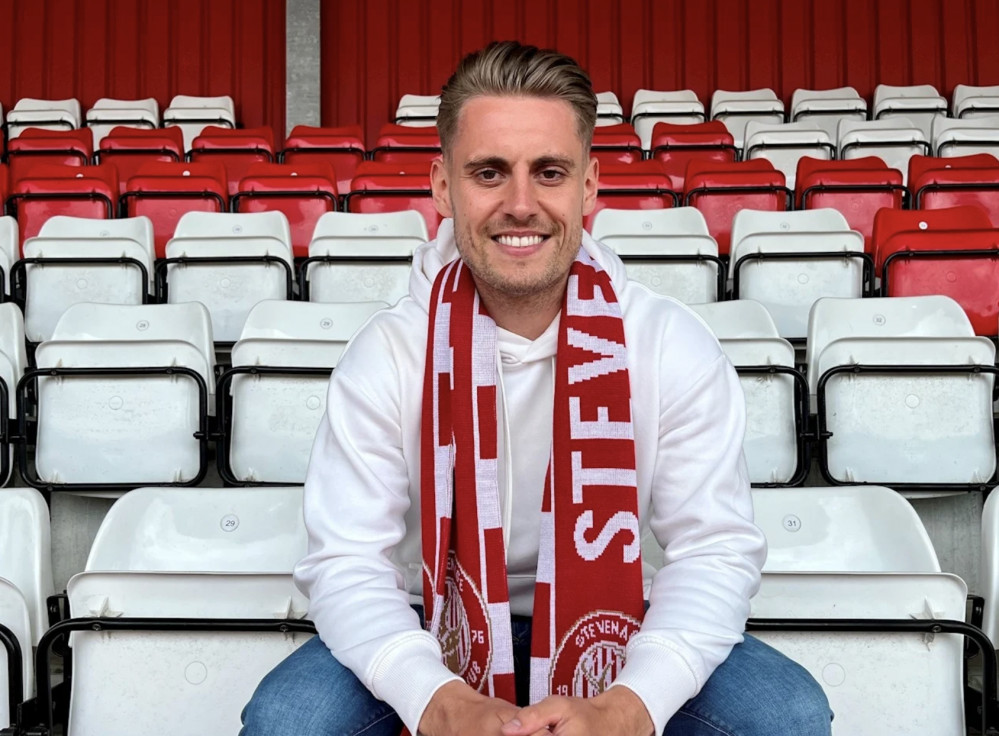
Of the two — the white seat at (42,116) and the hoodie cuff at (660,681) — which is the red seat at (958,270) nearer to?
the hoodie cuff at (660,681)

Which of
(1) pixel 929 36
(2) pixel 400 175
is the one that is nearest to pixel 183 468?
(2) pixel 400 175

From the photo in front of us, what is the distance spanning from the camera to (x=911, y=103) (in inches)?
276

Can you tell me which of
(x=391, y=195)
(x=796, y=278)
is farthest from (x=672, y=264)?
(x=391, y=195)

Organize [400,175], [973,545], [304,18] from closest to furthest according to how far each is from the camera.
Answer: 1. [973,545]
2. [400,175]
3. [304,18]

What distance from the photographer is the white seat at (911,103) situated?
6.82m

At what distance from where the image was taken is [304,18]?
7.70m

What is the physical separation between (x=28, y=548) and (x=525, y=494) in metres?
0.84

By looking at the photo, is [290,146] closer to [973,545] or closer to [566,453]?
[973,545]

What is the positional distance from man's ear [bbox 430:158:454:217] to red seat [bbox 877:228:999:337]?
2.13 meters

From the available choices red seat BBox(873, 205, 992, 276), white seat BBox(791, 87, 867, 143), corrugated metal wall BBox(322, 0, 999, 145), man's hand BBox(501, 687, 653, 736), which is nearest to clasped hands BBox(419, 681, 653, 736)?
man's hand BBox(501, 687, 653, 736)

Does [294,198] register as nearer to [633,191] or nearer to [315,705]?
[633,191]

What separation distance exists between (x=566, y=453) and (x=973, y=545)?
4.80ft

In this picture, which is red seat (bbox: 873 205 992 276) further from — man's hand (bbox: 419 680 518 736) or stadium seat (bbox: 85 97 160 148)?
stadium seat (bbox: 85 97 160 148)

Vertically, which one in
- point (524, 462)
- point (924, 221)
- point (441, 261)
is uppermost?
point (924, 221)
